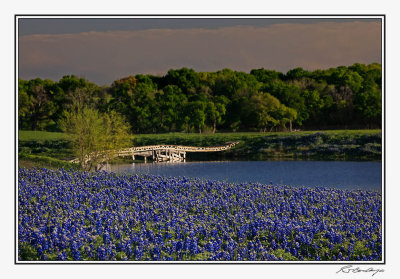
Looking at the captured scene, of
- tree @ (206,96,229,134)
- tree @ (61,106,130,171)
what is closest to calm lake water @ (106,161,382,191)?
tree @ (61,106,130,171)

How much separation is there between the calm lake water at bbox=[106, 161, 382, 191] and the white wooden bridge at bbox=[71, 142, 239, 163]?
41 centimetres

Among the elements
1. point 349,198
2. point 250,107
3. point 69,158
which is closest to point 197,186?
point 349,198

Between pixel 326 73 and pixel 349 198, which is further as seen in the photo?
pixel 326 73

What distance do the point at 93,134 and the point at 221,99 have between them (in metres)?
4.44

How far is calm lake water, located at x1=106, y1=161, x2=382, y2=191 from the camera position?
13.7 metres

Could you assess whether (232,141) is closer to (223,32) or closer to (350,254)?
(223,32)

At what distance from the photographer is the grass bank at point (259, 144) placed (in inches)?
547

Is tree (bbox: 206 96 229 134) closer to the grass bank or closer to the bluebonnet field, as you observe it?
the grass bank

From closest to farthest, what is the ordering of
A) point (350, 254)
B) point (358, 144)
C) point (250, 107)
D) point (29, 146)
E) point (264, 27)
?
point (350, 254), point (264, 27), point (29, 146), point (358, 144), point (250, 107)


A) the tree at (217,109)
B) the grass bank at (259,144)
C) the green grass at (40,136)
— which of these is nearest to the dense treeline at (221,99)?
the tree at (217,109)

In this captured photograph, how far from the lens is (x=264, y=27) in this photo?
32.8 ft

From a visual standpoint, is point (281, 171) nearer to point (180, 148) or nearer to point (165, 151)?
point (180, 148)

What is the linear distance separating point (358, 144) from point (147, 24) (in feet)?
25.8

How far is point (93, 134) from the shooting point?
52.0 ft
